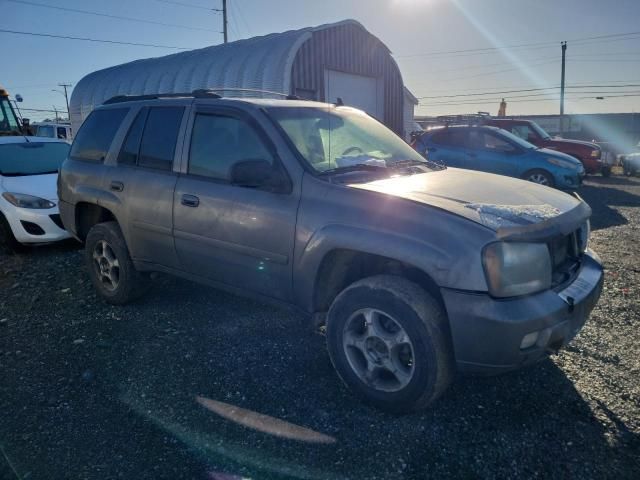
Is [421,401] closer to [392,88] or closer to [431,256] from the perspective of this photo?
[431,256]

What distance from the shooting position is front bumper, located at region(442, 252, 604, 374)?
2.41 m

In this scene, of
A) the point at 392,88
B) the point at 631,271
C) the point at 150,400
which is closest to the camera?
the point at 150,400

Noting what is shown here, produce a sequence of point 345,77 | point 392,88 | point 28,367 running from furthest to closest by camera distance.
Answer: point 392,88 → point 345,77 → point 28,367

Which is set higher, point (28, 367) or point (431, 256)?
point (431, 256)

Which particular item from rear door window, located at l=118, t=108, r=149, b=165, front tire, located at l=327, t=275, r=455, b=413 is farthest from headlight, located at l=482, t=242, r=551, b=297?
rear door window, located at l=118, t=108, r=149, b=165

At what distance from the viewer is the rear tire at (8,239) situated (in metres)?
6.48

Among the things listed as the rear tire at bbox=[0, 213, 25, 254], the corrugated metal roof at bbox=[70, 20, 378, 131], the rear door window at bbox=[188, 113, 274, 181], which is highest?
the corrugated metal roof at bbox=[70, 20, 378, 131]

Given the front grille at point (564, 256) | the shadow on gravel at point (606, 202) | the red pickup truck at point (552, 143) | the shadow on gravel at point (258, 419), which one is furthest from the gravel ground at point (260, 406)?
the red pickup truck at point (552, 143)

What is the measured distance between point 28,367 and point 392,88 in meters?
16.2

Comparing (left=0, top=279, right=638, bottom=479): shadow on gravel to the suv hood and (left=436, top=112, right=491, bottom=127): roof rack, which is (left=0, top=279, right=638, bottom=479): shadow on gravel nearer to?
the suv hood

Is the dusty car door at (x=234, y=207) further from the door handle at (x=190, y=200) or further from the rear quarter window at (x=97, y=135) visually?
the rear quarter window at (x=97, y=135)

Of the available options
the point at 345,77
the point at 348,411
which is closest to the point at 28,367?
the point at 348,411

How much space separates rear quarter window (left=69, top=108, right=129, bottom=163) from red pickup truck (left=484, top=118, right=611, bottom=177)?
12.1 metres

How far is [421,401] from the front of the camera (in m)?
2.67
